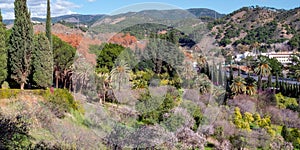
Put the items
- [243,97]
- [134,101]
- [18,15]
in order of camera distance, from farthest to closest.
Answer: [243,97] < [134,101] < [18,15]

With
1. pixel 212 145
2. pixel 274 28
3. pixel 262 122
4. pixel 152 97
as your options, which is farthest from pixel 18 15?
pixel 274 28

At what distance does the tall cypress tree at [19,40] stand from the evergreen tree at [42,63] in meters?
0.45

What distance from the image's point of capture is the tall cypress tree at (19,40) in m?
13.8

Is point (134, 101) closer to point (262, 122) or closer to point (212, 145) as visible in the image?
point (212, 145)

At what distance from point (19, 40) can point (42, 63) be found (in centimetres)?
128

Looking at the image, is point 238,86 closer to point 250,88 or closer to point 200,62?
point 250,88

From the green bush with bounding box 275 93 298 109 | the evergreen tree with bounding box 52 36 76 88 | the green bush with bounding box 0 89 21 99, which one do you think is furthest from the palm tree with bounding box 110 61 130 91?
the green bush with bounding box 275 93 298 109

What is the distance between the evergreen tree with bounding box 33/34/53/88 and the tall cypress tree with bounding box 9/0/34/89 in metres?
0.45

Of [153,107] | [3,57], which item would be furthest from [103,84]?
[3,57]

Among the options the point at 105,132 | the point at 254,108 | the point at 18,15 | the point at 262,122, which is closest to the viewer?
the point at 105,132

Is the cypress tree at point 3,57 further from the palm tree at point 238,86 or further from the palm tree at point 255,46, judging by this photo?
the palm tree at point 255,46

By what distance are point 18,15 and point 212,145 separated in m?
9.18

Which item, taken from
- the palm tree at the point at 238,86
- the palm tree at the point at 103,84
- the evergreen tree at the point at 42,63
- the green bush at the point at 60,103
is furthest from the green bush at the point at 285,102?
the evergreen tree at the point at 42,63

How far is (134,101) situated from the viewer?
16938mm
